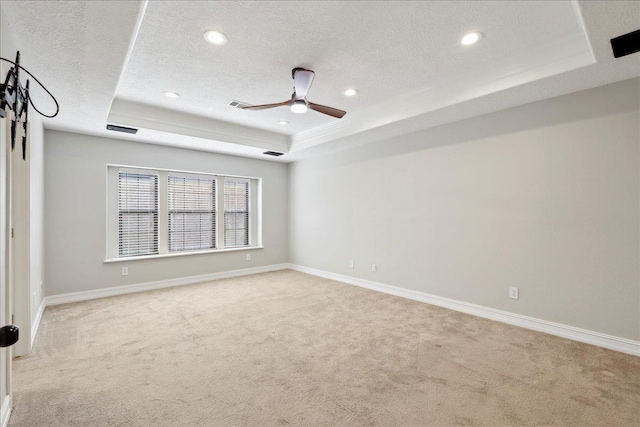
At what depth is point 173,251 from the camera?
549cm

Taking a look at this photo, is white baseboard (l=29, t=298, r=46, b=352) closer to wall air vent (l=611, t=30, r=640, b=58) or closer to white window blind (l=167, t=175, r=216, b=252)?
white window blind (l=167, t=175, r=216, b=252)

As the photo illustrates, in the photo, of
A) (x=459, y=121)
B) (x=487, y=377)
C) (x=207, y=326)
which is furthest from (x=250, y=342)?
(x=459, y=121)

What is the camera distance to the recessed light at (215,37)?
2441 mm

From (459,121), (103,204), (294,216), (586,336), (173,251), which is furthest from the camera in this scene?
(294,216)

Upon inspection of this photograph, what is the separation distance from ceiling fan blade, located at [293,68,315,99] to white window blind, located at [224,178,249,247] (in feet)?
11.8

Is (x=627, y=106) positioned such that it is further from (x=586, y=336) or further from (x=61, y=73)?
(x=61, y=73)

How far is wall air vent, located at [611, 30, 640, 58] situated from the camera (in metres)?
2.11

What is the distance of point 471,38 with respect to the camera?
100.0 inches

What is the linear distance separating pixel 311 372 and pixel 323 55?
274cm

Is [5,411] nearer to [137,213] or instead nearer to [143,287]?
[143,287]

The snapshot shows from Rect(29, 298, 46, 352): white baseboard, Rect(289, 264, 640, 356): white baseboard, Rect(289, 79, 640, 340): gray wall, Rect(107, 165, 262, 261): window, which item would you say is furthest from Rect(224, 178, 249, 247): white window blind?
Rect(29, 298, 46, 352): white baseboard

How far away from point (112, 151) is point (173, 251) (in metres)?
1.90

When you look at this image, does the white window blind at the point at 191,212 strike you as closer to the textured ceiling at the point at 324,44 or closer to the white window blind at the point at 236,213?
the white window blind at the point at 236,213

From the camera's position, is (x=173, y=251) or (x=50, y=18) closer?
(x=50, y=18)
